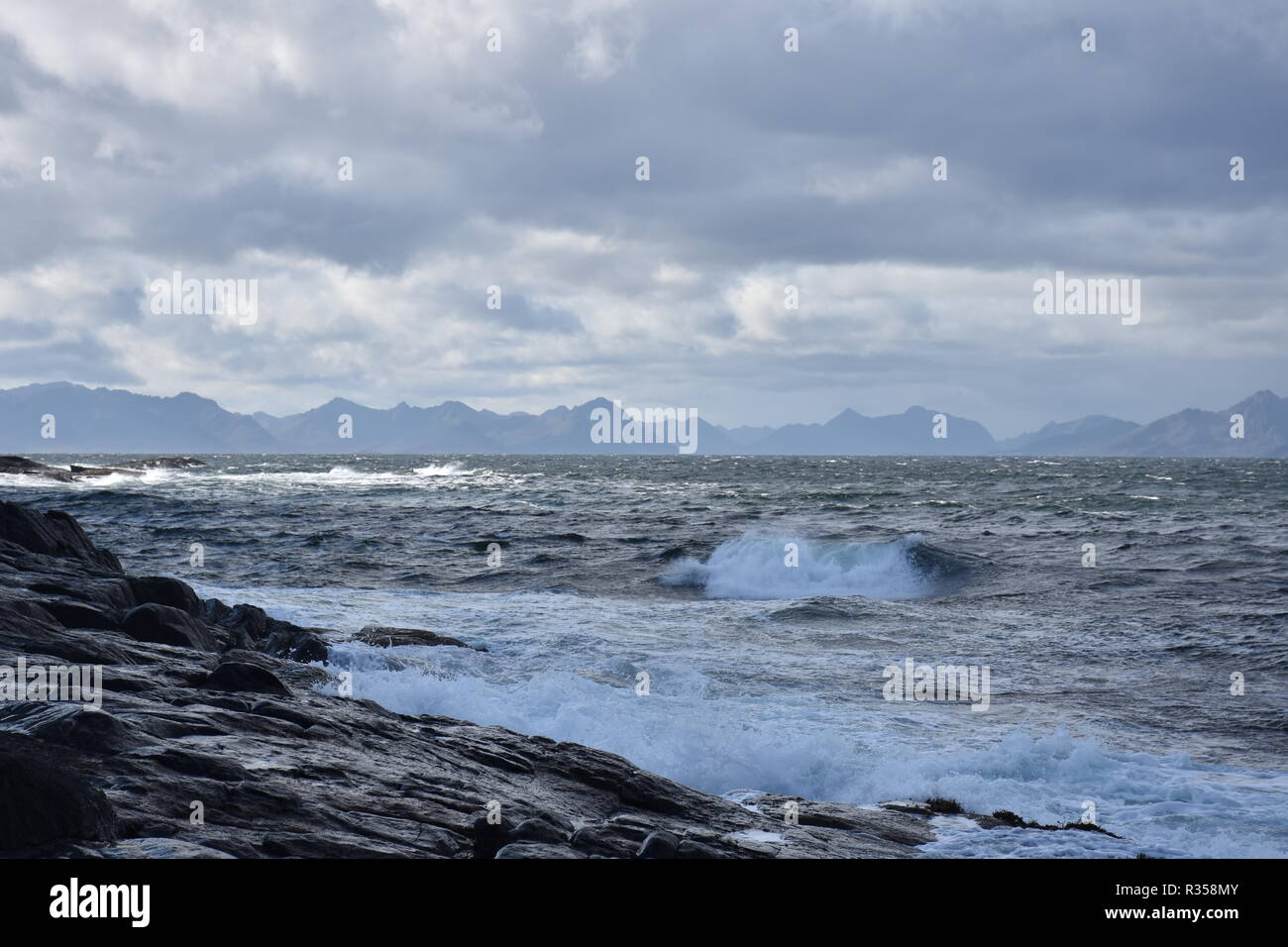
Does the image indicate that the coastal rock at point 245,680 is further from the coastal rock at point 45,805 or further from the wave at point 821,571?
the wave at point 821,571

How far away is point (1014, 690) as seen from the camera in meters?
16.1

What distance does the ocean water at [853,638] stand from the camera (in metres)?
11.4

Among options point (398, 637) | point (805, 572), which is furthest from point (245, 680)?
point (805, 572)

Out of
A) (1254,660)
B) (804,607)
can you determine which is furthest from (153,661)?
(1254,660)

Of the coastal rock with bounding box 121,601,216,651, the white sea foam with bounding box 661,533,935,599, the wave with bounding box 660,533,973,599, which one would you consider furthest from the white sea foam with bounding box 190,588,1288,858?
the wave with bounding box 660,533,973,599

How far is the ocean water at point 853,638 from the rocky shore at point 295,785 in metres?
1.54

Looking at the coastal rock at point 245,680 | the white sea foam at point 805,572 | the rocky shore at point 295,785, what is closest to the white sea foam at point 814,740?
the rocky shore at point 295,785

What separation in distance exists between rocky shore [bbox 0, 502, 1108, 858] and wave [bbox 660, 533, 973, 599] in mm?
17865

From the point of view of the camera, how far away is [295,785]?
769cm

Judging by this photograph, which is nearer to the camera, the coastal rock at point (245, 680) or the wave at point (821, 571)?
the coastal rock at point (245, 680)

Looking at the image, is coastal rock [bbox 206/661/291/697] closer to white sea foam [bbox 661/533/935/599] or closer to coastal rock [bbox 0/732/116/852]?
coastal rock [bbox 0/732/116/852]

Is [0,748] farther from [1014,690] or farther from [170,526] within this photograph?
[170,526]

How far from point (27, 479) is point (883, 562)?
232ft

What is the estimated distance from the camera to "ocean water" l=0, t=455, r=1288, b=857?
1138cm
